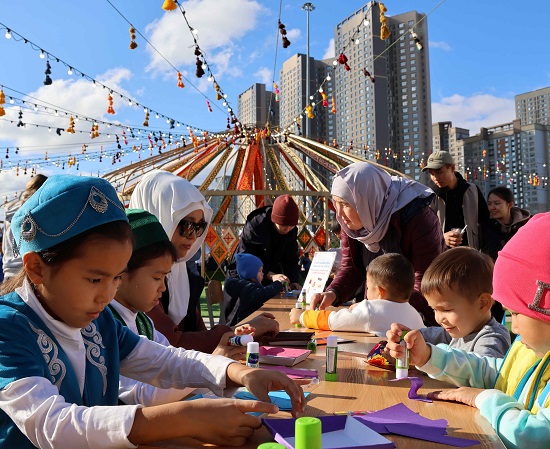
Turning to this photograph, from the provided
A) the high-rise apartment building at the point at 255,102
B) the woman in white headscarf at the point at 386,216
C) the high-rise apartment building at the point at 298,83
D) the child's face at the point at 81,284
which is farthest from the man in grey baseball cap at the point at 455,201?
the high-rise apartment building at the point at 298,83

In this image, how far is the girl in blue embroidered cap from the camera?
42.0 inches

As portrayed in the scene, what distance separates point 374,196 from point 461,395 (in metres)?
1.73

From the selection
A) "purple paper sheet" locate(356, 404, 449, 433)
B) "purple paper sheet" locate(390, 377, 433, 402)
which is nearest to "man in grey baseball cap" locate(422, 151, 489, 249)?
"purple paper sheet" locate(390, 377, 433, 402)

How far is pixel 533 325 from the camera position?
1.35 metres

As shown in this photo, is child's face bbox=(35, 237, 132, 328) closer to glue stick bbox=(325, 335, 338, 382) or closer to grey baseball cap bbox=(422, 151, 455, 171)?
glue stick bbox=(325, 335, 338, 382)

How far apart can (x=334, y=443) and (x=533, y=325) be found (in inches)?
24.9

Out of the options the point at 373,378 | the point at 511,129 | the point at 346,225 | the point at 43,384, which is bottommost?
the point at 373,378

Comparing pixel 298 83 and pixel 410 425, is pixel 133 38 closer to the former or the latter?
pixel 410 425

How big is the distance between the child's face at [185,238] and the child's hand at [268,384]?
126 centimetres

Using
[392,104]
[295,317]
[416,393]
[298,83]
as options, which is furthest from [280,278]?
[392,104]

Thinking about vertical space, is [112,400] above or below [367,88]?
below

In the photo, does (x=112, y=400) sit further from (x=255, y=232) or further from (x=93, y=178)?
(x=255, y=232)

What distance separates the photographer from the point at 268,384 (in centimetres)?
133

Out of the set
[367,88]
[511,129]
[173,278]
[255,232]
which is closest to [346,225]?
[173,278]
